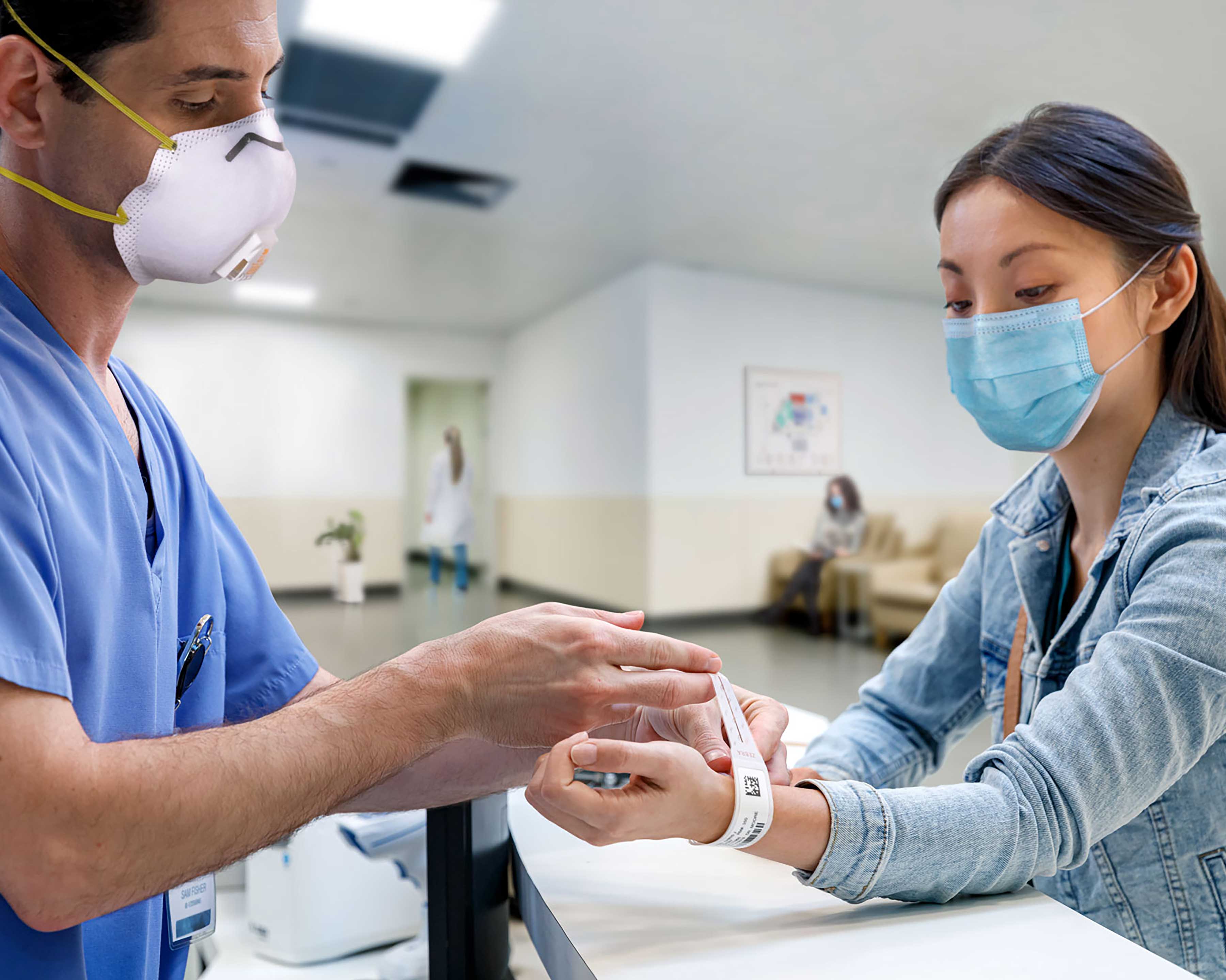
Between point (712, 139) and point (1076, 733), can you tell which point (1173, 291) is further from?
point (712, 139)

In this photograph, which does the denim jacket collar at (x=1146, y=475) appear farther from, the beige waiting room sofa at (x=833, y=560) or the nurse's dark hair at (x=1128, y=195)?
the beige waiting room sofa at (x=833, y=560)

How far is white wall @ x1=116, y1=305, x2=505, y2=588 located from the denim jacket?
8.93ft

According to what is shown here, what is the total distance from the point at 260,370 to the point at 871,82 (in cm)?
277

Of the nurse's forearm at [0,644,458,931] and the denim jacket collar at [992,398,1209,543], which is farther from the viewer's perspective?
the denim jacket collar at [992,398,1209,543]

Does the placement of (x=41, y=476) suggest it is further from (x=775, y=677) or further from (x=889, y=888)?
(x=775, y=677)

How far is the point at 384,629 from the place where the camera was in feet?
11.5

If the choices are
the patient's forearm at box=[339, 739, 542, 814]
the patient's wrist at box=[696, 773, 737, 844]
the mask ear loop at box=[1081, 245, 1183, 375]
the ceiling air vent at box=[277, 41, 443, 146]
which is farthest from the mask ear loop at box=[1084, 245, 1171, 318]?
the ceiling air vent at box=[277, 41, 443, 146]

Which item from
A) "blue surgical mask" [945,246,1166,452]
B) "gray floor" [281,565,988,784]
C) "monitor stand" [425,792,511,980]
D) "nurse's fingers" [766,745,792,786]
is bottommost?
"gray floor" [281,565,988,784]

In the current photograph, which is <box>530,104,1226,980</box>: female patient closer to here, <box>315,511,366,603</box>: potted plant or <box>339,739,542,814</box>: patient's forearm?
<box>339,739,542,814</box>: patient's forearm

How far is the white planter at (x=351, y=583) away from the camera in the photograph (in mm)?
3490

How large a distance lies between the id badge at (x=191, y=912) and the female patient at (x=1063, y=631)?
0.38m

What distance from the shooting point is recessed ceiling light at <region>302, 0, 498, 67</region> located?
9.05 feet

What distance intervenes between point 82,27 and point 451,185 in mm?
3313

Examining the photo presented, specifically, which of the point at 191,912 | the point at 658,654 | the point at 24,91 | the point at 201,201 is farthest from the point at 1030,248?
A: the point at 191,912
